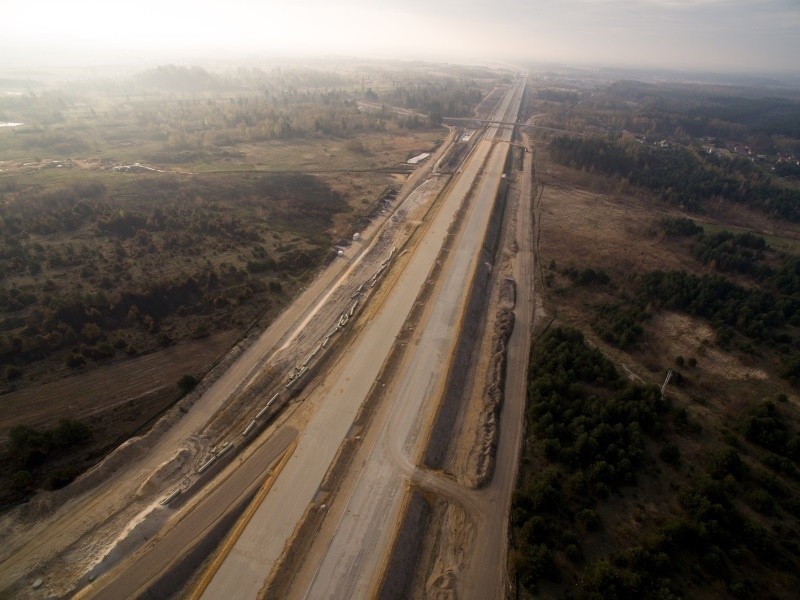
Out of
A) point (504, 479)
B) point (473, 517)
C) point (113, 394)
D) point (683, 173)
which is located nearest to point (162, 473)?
point (113, 394)

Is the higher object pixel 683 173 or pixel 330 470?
pixel 683 173

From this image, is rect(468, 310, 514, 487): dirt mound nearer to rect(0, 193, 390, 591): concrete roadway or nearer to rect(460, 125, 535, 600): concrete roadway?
rect(460, 125, 535, 600): concrete roadway

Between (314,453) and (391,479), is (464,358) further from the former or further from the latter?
(314,453)

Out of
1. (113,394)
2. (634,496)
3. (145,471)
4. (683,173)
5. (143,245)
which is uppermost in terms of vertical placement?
(683,173)

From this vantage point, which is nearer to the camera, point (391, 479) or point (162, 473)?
point (162, 473)

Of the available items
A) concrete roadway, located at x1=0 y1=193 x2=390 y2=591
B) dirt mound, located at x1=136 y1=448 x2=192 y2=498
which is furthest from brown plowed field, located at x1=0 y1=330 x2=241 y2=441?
dirt mound, located at x1=136 y1=448 x2=192 y2=498

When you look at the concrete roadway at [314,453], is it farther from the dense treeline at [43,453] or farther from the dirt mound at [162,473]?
the dense treeline at [43,453]
